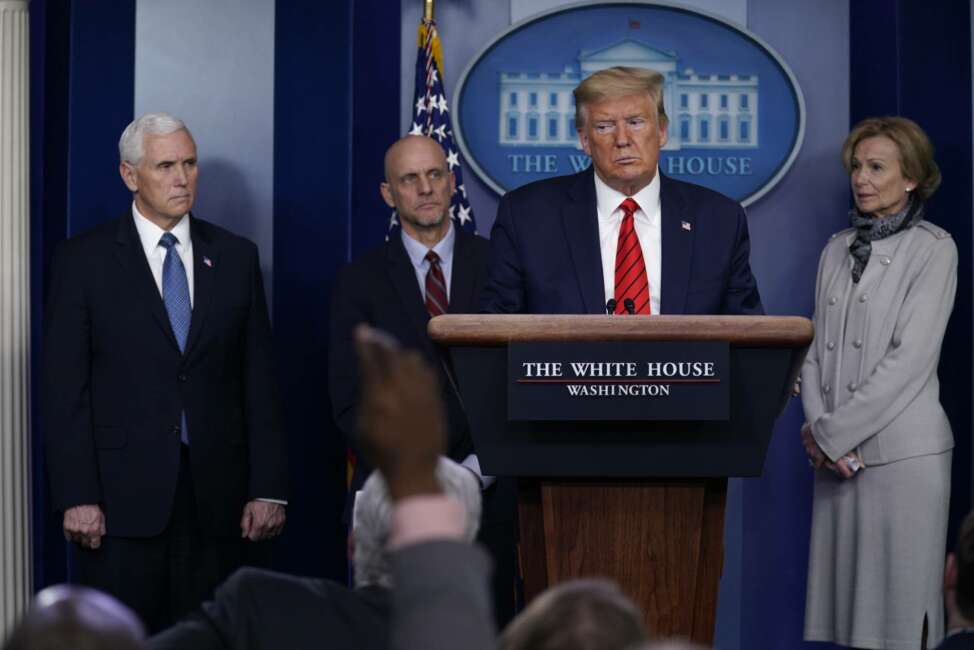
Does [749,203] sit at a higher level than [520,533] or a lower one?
higher

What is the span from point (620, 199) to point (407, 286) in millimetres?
1550

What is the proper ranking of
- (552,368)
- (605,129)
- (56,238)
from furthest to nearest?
(56,238) → (605,129) → (552,368)

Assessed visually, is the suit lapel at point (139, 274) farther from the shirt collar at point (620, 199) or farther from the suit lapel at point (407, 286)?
the shirt collar at point (620, 199)

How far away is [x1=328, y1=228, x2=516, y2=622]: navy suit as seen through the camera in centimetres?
470

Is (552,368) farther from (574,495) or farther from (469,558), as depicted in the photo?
(469,558)

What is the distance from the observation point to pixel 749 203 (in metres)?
5.72

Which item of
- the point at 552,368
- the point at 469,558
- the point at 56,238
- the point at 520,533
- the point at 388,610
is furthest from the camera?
the point at 56,238

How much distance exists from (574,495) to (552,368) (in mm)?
269

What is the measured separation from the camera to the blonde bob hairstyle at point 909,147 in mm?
4973

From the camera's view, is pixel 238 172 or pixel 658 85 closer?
pixel 658 85

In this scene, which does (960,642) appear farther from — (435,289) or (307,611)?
(435,289)

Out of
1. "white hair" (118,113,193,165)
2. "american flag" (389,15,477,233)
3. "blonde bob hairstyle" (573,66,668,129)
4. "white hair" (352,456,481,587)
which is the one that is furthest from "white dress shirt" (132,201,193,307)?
"white hair" (352,456,481,587)

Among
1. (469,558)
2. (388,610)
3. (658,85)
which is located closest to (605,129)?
(658,85)

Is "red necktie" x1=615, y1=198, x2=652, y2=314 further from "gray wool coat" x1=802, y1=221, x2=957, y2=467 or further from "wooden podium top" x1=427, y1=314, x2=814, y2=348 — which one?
"gray wool coat" x1=802, y1=221, x2=957, y2=467
